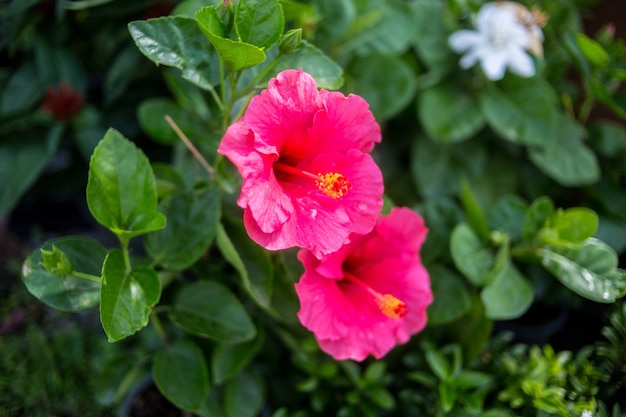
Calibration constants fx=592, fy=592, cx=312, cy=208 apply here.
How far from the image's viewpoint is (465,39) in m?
1.10

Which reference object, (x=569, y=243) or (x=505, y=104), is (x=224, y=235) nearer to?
(x=569, y=243)

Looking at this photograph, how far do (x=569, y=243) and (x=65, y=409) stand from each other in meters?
0.87

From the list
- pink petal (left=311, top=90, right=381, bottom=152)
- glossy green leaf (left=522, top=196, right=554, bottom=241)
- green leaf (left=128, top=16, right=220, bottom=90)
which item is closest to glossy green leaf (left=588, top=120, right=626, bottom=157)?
glossy green leaf (left=522, top=196, right=554, bottom=241)

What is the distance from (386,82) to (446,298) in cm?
41

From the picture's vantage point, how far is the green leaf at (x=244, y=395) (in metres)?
0.88

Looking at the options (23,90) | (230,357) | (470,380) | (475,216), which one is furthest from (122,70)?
(470,380)

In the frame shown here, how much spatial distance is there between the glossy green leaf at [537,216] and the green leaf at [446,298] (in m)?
0.13

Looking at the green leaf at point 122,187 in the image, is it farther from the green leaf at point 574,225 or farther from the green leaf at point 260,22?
the green leaf at point 574,225

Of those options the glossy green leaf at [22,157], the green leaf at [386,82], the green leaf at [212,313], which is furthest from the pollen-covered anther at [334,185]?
the glossy green leaf at [22,157]

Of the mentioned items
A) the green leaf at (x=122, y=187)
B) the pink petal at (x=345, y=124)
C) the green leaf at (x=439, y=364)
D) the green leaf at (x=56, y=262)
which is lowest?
→ the green leaf at (x=439, y=364)

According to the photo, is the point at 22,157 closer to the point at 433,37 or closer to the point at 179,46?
the point at 179,46

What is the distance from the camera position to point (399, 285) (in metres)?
0.76

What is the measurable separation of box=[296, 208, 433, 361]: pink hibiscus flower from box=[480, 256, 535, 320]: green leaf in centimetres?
16

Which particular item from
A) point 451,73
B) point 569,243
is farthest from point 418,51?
point 569,243
